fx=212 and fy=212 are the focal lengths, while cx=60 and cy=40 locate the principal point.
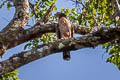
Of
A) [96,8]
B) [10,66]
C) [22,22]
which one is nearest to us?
[10,66]

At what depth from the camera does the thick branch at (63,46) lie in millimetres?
3486

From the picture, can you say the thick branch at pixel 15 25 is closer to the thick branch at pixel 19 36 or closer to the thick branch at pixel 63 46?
the thick branch at pixel 19 36

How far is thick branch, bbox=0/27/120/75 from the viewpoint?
3486mm

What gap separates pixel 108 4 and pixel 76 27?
2.40 m

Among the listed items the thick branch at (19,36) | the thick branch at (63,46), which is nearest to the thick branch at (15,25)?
the thick branch at (19,36)

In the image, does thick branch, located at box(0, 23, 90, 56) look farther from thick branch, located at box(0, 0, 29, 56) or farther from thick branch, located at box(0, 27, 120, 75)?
thick branch, located at box(0, 27, 120, 75)

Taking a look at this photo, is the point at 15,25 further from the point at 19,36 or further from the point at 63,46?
the point at 63,46

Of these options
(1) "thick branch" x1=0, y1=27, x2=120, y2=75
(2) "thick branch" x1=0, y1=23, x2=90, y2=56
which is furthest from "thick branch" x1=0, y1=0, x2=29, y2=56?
(1) "thick branch" x1=0, y1=27, x2=120, y2=75

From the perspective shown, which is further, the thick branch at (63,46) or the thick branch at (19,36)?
the thick branch at (19,36)

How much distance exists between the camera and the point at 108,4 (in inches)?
290

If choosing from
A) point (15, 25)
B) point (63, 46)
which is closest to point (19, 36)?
point (15, 25)

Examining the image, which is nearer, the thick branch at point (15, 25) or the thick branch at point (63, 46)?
the thick branch at point (63, 46)

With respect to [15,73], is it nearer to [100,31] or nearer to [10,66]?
[10,66]

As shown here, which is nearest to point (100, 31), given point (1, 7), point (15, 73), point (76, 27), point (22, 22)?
point (76, 27)
